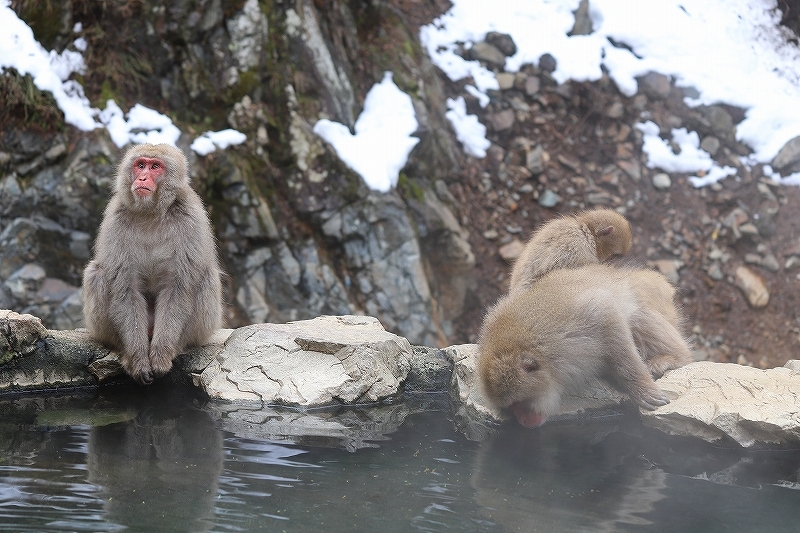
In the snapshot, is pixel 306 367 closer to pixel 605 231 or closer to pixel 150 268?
pixel 150 268

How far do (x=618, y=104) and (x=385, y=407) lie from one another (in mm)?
6851

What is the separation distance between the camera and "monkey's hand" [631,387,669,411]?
341cm

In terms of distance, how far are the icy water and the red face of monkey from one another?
1014mm

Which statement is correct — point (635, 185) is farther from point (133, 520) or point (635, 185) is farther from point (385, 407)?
point (133, 520)

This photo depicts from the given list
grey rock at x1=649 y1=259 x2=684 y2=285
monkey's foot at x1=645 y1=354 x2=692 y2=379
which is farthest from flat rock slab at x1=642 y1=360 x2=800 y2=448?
grey rock at x1=649 y1=259 x2=684 y2=285

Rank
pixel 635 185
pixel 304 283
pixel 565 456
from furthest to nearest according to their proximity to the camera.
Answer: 1. pixel 635 185
2. pixel 304 283
3. pixel 565 456

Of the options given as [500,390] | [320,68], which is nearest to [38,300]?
[320,68]

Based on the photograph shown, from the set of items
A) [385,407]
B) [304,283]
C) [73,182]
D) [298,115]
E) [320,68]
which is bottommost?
[385,407]

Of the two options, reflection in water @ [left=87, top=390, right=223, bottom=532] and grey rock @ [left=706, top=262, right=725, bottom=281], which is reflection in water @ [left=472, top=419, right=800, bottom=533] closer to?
reflection in water @ [left=87, top=390, right=223, bottom=532]

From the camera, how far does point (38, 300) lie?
22.6 feet

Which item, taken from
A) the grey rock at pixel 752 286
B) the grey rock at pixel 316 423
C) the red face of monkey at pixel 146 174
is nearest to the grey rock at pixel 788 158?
the grey rock at pixel 752 286

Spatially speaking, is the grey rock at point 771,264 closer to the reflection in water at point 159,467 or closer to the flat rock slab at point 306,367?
the flat rock slab at point 306,367

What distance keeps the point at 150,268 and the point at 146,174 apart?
1.57ft

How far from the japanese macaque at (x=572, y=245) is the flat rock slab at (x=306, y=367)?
3.19 feet
